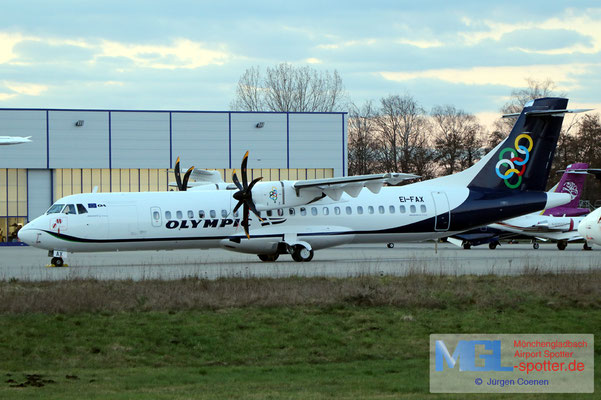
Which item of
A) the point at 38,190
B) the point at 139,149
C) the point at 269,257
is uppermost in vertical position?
the point at 139,149

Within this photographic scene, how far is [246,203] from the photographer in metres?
30.6

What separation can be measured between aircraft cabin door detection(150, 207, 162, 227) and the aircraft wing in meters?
5.09

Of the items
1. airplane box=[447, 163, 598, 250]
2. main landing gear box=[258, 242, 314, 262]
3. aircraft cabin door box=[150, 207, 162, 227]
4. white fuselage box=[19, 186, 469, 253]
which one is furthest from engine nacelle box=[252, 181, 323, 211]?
airplane box=[447, 163, 598, 250]

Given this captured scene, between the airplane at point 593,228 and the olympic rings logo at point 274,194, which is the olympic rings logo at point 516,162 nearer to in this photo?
the airplane at point 593,228

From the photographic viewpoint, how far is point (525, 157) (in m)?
33.3

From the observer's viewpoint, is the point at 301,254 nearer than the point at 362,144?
Yes

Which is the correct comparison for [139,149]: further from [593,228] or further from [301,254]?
[593,228]

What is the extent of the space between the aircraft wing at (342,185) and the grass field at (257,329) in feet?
28.9

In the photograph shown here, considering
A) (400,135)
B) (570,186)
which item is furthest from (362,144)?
(570,186)

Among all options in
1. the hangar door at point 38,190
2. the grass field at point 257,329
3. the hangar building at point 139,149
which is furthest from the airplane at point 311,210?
the hangar door at point 38,190

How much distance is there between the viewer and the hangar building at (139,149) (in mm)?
65125

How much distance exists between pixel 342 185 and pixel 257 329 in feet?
52.8

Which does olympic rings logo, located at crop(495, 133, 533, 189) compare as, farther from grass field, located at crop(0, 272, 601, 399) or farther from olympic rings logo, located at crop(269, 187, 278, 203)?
grass field, located at crop(0, 272, 601, 399)

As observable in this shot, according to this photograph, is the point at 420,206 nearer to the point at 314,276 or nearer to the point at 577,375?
the point at 314,276
